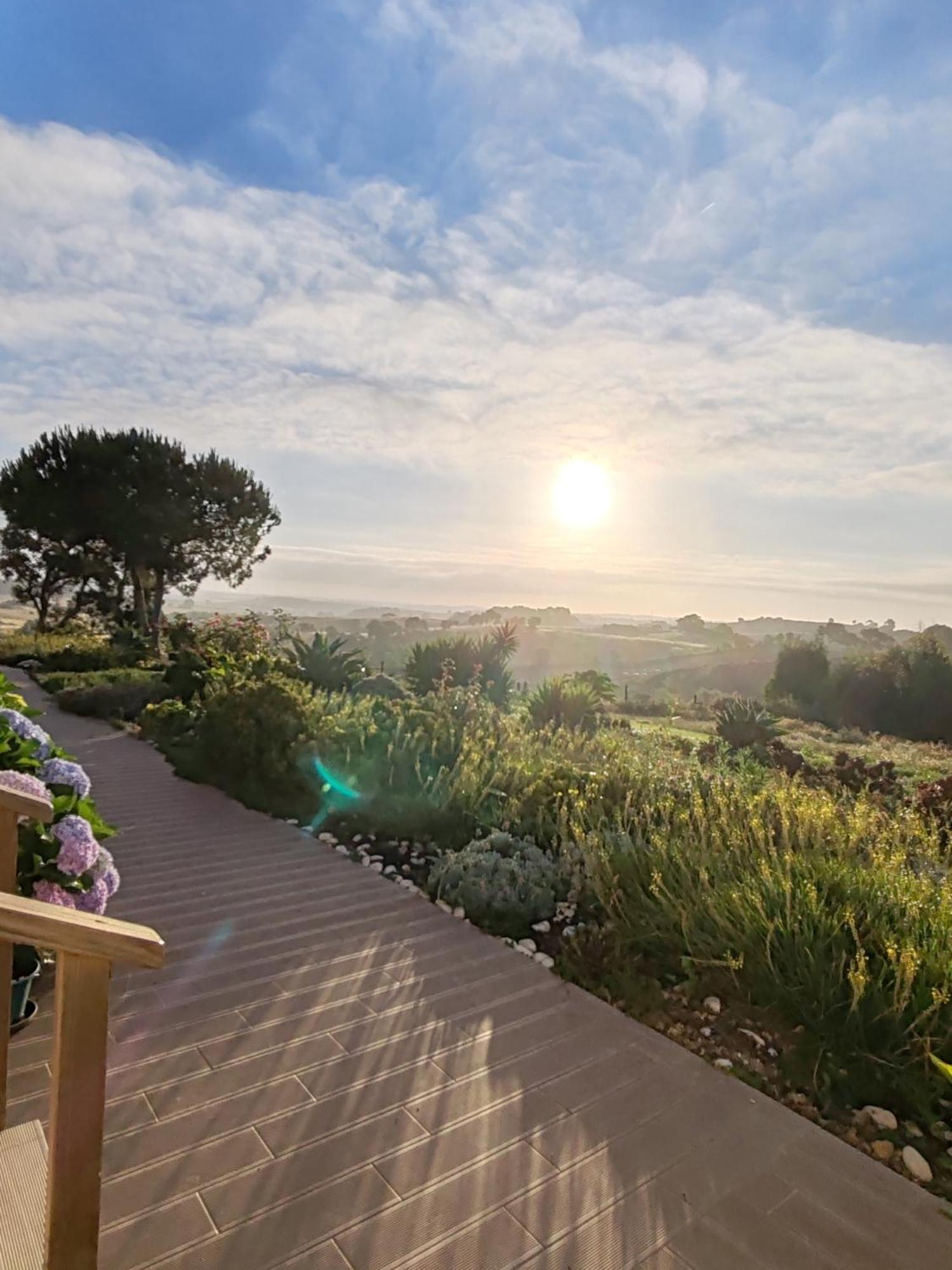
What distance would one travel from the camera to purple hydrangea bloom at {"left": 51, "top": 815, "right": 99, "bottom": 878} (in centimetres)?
264

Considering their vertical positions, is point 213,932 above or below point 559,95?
below

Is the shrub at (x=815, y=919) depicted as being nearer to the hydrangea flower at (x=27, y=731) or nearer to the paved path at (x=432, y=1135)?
the paved path at (x=432, y=1135)

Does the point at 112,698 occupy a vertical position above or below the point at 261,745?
below

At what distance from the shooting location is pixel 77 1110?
1048 millimetres

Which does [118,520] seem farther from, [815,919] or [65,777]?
[815,919]

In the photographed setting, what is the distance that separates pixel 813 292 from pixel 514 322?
267 centimetres

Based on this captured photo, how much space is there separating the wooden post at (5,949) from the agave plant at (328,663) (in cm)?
828

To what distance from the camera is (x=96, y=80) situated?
526cm

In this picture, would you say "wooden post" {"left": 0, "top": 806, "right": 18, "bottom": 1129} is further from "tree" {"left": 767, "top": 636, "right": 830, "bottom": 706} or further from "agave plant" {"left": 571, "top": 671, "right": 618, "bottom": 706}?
"tree" {"left": 767, "top": 636, "right": 830, "bottom": 706}

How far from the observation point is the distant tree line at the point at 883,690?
64.9 feet

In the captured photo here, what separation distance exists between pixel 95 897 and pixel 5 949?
1077mm

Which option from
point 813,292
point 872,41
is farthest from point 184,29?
point 813,292

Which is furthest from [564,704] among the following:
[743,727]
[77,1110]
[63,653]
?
[63,653]

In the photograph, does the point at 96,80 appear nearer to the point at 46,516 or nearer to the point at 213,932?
the point at 213,932
